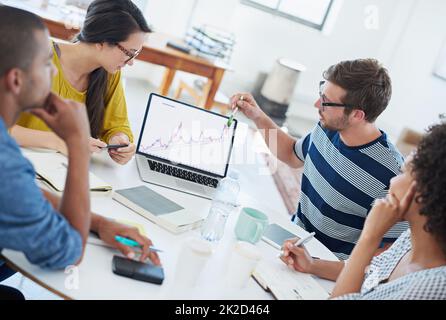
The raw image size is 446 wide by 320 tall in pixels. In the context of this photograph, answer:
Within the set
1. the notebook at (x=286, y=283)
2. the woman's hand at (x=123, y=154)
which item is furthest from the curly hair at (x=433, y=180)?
the woman's hand at (x=123, y=154)

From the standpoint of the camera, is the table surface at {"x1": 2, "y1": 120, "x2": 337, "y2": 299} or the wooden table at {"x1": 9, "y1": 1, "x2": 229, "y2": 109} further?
the wooden table at {"x1": 9, "y1": 1, "x2": 229, "y2": 109}

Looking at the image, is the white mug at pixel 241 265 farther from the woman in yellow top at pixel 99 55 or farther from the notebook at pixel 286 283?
the woman in yellow top at pixel 99 55

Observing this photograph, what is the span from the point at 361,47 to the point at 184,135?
16.5 feet

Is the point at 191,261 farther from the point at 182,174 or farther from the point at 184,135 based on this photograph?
the point at 184,135

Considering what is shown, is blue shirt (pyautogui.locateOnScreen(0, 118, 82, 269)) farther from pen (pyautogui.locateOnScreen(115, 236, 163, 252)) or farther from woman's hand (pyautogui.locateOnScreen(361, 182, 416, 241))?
woman's hand (pyautogui.locateOnScreen(361, 182, 416, 241))

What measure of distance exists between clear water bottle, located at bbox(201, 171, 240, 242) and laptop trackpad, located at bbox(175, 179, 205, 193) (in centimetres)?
6

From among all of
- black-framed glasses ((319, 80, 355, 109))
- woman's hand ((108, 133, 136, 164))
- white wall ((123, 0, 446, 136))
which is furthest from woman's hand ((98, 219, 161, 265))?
white wall ((123, 0, 446, 136))

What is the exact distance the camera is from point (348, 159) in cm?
189

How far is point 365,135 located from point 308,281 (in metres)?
0.77

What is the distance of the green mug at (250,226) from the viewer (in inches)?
55.6

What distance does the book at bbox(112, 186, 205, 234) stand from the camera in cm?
135

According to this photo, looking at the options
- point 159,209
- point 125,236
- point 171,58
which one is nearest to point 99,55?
point 159,209

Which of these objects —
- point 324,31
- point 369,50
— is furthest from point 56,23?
point 369,50
